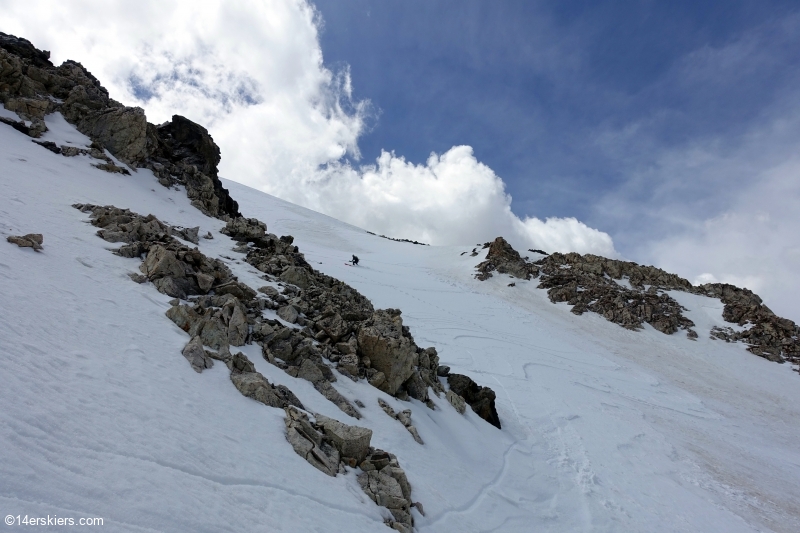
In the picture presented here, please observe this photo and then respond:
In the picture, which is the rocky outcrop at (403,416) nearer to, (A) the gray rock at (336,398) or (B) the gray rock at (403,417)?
(B) the gray rock at (403,417)

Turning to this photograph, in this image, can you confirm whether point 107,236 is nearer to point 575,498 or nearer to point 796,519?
point 575,498

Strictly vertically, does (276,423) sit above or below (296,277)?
below

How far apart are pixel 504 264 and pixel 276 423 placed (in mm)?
42220

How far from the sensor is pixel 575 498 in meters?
10.8

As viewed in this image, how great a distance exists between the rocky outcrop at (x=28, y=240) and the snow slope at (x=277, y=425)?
220 mm

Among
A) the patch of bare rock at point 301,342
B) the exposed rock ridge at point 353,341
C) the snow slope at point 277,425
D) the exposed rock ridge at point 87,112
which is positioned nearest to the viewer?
the snow slope at point 277,425

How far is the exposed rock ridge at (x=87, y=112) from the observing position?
20.9m

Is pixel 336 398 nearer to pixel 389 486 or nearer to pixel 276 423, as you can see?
pixel 276 423

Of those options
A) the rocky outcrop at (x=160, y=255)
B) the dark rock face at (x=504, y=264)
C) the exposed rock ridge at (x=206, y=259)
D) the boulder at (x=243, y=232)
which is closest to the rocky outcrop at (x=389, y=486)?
the exposed rock ridge at (x=206, y=259)

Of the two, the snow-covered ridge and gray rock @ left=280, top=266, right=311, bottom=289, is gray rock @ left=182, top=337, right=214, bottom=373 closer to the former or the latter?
the snow-covered ridge

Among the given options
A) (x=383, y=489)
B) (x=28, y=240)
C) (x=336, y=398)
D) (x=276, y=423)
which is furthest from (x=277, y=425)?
(x=28, y=240)

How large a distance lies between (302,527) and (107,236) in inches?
431

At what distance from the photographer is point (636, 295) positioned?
133ft

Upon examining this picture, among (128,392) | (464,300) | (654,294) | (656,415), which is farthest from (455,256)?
(128,392)
